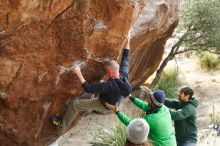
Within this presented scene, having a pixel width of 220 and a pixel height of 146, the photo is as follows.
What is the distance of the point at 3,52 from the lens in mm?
7766

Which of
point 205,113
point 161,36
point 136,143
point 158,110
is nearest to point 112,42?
point 158,110

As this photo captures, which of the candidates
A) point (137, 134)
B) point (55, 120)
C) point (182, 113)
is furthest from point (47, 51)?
point (137, 134)

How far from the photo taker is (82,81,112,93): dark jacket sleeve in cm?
805

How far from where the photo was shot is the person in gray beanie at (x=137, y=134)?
5.59 metres

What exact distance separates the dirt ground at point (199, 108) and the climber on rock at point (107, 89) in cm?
204

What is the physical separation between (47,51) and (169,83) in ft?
31.3

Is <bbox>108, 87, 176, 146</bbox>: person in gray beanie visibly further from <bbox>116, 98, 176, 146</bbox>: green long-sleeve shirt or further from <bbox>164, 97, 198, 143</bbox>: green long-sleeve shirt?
<bbox>164, 97, 198, 143</bbox>: green long-sleeve shirt

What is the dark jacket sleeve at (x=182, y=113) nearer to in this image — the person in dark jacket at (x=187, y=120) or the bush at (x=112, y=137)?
the person in dark jacket at (x=187, y=120)

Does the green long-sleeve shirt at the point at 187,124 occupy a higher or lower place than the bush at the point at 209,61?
higher

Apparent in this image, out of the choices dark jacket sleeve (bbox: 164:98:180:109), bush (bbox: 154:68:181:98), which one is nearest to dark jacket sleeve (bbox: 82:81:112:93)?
dark jacket sleeve (bbox: 164:98:180:109)

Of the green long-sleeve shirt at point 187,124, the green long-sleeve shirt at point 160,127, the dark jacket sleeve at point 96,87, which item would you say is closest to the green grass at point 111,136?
the green long-sleeve shirt at point 187,124

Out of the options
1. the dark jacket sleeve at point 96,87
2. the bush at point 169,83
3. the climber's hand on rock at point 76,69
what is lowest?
the bush at point 169,83

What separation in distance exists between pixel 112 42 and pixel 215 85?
38.5ft

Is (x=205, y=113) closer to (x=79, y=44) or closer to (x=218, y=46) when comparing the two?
(x=218, y=46)
